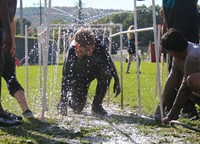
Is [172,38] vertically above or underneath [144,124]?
above

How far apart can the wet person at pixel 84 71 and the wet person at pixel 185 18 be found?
2.89 ft

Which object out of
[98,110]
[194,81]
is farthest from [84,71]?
[194,81]

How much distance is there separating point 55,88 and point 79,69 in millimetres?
3797

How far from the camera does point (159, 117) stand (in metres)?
4.87

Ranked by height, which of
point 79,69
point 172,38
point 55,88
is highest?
point 172,38

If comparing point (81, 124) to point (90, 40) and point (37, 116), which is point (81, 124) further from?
point (90, 40)

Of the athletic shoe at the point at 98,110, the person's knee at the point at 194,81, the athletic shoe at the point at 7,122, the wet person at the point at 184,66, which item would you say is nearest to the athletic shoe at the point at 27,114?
the athletic shoe at the point at 7,122

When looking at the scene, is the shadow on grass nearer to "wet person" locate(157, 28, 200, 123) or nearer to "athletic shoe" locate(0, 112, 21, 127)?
"athletic shoe" locate(0, 112, 21, 127)

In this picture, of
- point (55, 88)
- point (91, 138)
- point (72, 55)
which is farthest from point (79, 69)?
point (55, 88)

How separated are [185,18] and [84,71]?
4.72 ft

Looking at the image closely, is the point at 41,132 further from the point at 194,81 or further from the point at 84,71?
the point at 84,71

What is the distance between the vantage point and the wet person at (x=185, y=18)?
5.27 metres

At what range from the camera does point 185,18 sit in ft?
17.3

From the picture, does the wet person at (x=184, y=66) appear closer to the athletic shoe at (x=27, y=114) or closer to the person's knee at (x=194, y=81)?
the person's knee at (x=194, y=81)
